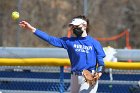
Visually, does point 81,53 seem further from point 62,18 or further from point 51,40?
point 62,18

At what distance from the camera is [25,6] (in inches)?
706

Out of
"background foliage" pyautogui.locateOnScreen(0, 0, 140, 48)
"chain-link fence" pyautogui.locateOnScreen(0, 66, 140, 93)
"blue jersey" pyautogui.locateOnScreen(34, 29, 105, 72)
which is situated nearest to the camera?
"blue jersey" pyautogui.locateOnScreen(34, 29, 105, 72)

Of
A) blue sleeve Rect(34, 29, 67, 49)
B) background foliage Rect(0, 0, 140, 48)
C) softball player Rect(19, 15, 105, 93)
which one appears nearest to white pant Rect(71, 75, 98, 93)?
softball player Rect(19, 15, 105, 93)

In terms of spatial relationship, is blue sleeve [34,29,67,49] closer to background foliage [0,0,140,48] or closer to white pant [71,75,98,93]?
white pant [71,75,98,93]

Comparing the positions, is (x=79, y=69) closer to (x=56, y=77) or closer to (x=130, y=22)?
(x=56, y=77)

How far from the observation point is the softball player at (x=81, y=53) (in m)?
8.73

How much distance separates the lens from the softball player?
873 cm

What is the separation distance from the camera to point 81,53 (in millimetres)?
8727

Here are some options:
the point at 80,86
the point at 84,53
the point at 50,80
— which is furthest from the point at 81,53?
the point at 50,80

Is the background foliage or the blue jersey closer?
the blue jersey

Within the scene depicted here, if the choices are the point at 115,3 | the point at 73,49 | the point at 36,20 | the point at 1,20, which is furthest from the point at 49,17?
the point at 73,49

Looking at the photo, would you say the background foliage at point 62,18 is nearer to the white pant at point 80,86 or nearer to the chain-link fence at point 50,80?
the chain-link fence at point 50,80

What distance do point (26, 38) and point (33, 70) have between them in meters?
7.65

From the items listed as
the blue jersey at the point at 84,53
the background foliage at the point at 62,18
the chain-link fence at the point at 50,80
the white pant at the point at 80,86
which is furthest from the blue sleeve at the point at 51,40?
the background foliage at the point at 62,18
